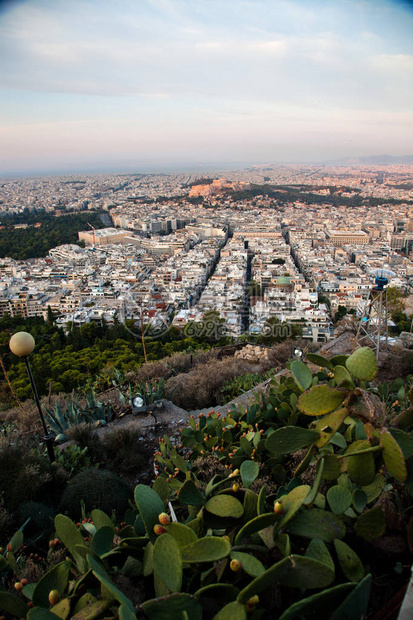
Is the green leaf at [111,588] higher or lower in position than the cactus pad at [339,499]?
higher

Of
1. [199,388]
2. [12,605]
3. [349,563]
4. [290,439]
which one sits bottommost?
[199,388]

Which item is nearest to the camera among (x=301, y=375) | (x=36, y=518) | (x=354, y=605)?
(x=354, y=605)

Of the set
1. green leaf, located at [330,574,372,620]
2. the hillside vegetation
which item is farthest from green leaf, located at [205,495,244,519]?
green leaf, located at [330,574,372,620]

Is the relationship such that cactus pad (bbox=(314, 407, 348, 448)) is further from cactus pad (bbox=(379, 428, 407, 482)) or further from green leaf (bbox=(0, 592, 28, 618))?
green leaf (bbox=(0, 592, 28, 618))

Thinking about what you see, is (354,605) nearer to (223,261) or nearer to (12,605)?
(12,605)

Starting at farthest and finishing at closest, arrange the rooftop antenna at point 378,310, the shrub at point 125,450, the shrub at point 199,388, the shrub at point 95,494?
the shrub at point 199,388 → the rooftop antenna at point 378,310 → the shrub at point 125,450 → the shrub at point 95,494

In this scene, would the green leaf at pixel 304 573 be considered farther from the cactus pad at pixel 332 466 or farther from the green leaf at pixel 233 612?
the cactus pad at pixel 332 466

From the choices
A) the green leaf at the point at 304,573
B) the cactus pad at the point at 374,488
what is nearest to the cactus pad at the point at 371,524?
the cactus pad at the point at 374,488

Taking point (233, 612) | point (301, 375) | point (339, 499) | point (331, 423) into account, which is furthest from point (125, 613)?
point (301, 375)
